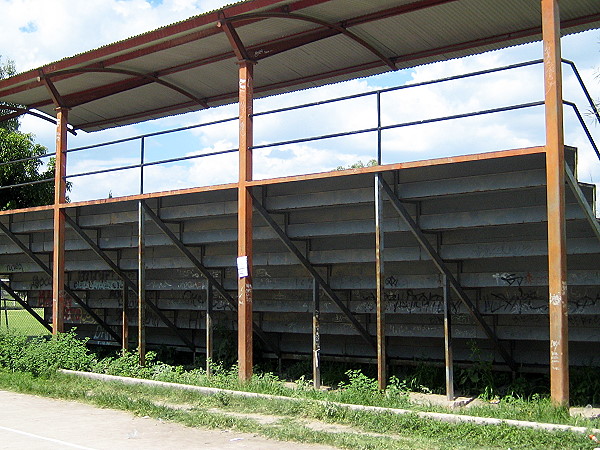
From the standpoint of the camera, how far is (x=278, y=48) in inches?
511

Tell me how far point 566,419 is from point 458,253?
3404 millimetres

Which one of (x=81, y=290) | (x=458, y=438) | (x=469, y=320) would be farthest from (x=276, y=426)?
(x=81, y=290)

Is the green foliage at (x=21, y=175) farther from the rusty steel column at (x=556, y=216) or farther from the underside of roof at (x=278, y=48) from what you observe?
→ the rusty steel column at (x=556, y=216)

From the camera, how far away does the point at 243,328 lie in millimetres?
12156

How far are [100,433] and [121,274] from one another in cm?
713

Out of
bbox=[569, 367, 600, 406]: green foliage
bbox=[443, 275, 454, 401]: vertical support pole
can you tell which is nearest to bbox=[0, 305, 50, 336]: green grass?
bbox=[443, 275, 454, 401]: vertical support pole

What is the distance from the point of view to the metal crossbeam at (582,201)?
9.14m

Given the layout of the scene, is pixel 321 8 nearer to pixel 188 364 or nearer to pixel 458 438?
pixel 458 438

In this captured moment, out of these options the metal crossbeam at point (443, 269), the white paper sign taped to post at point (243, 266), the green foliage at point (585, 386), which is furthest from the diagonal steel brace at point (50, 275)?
the green foliage at point (585, 386)

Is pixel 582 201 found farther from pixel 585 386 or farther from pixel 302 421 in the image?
pixel 302 421

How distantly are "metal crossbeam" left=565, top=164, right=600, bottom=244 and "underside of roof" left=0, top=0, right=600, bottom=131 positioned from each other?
10.7 ft

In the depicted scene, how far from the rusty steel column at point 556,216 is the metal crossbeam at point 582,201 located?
0.26 meters

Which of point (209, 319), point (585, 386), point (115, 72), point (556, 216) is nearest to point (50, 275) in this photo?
point (209, 319)

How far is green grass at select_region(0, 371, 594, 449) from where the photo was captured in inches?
314
